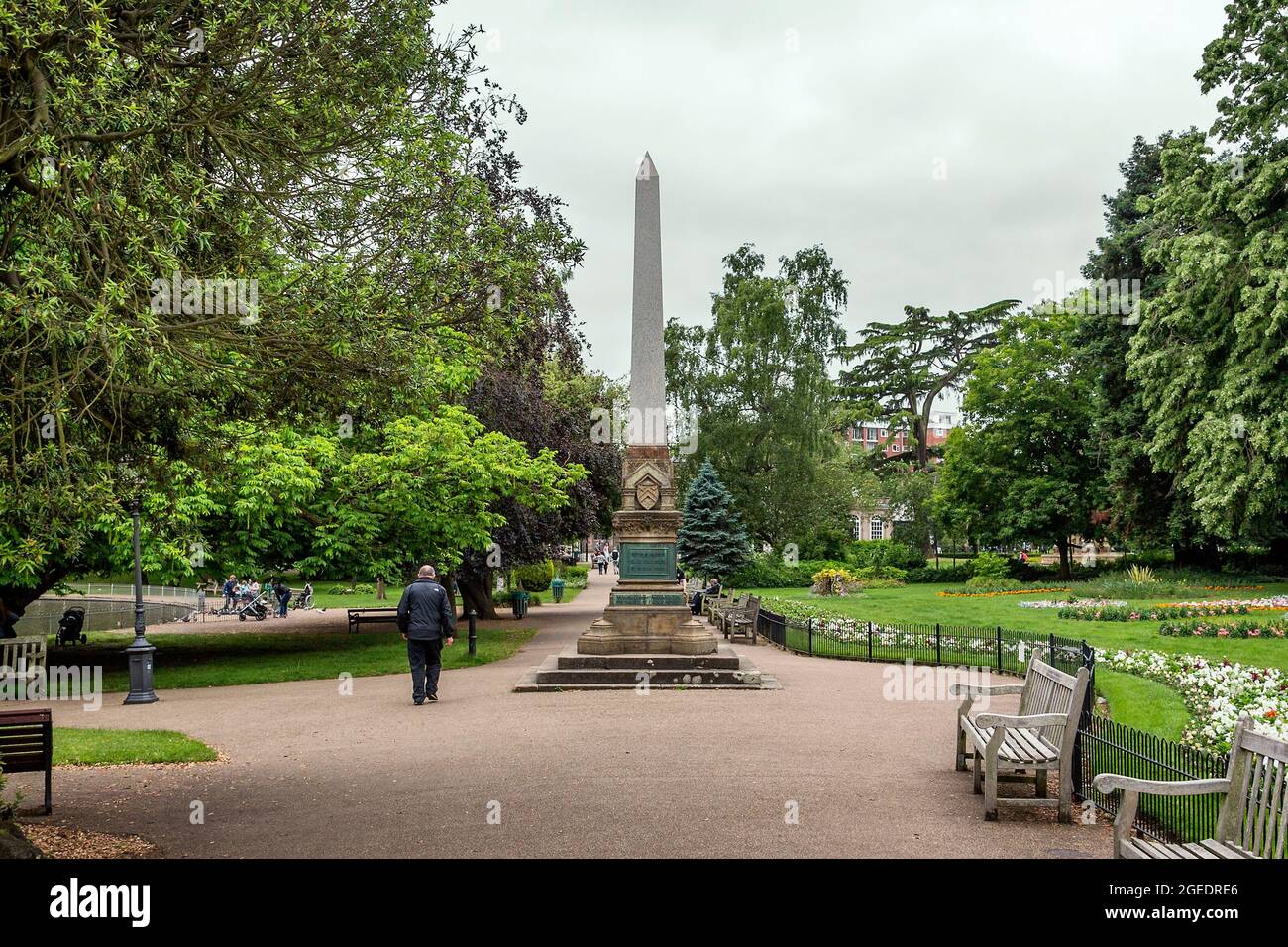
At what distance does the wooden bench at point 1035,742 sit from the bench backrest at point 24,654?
13.1 meters

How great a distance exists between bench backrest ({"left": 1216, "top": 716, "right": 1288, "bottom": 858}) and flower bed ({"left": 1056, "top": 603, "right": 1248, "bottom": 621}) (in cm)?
1775

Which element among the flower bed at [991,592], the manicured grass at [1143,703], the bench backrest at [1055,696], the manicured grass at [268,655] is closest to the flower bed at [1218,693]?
the manicured grass at [1143,703]

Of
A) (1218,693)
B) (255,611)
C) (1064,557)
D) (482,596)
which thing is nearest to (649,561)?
(1218,693)

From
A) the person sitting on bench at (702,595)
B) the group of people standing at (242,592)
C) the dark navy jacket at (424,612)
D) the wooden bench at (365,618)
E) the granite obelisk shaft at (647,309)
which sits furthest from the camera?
the group of people standing at (242,592)

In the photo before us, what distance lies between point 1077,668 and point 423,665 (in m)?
8.28

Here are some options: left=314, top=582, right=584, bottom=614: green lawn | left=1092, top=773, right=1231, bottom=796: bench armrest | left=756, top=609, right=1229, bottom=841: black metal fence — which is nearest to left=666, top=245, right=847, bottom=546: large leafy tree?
left=314, top=582, right=584, bottom=614: green lawn

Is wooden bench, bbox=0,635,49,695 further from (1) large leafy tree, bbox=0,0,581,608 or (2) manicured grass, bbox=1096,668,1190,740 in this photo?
(2) manicured grass, bbox=1096,668,1190,740

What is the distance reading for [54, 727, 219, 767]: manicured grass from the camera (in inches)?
396

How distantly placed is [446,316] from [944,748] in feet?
20.8

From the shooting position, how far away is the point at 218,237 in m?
7.83

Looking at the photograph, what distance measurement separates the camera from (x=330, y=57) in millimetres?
7758

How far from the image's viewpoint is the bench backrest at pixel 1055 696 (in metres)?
7.61

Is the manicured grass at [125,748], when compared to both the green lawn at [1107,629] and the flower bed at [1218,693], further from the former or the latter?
the green lawn at [1107,629]
